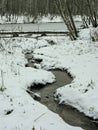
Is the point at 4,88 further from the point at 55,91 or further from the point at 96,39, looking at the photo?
the point at 96,39

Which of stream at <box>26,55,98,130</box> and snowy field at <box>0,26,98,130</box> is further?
stream at <box>26,55,98,130</box>

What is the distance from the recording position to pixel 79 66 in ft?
41.1

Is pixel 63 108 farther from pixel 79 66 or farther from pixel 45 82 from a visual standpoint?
pixel 79 66

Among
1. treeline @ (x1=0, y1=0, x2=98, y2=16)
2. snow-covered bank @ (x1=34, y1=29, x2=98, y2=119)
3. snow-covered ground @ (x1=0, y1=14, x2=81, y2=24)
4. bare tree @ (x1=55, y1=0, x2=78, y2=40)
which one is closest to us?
snow-covered bank @ (x1=34, y1=29, x2=98, y2=119)

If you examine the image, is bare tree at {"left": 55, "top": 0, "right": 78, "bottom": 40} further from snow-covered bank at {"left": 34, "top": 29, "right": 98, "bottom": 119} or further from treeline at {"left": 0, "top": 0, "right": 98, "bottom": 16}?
treeline at {"left": 0, "top": 0, "right": 98, "bottom": 16}

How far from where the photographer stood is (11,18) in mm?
42906

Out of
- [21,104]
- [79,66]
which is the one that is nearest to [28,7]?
[79,66]

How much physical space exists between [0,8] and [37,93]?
119 feet

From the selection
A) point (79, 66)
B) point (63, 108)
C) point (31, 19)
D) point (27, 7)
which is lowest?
point (63, 108)

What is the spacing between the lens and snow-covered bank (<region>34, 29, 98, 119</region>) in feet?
27.6

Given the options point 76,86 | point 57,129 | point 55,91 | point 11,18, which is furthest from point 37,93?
point 11,18

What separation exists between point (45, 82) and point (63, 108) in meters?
2.65

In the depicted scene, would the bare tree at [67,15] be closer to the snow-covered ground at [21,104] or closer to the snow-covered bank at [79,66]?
the snow-covered bank at [79,66]

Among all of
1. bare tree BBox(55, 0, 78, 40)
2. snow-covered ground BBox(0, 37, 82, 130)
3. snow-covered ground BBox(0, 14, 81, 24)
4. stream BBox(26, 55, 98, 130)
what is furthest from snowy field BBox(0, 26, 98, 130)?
snow-covered ground BBox(0, 14, 81, 24)
